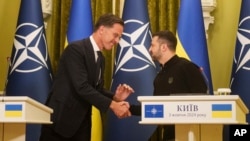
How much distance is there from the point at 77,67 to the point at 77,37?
142 centimetres

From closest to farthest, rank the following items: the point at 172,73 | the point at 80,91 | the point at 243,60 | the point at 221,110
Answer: the point at 221,110, the point at 80,91, the point at 172,73, the point at 243,60

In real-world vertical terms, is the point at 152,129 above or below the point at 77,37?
below

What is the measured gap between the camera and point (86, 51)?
3393 millimetres

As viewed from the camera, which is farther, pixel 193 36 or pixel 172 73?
pixel 193 36

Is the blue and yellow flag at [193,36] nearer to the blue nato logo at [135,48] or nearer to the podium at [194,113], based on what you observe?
the blue nato logo at [135,48]

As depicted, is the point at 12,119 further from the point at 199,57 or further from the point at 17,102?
the point at 199,57

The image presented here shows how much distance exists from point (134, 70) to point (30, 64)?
0.98m

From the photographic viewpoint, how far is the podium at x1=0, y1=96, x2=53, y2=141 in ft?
8.09

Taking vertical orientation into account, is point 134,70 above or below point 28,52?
below

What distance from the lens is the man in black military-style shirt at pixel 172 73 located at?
349 centimetres

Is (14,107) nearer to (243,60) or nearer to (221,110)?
(221,110)

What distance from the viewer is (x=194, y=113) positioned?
242 centimetres

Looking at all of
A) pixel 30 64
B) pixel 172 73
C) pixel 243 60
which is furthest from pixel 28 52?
pixel 243 60

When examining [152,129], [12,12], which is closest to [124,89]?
[152,129]
